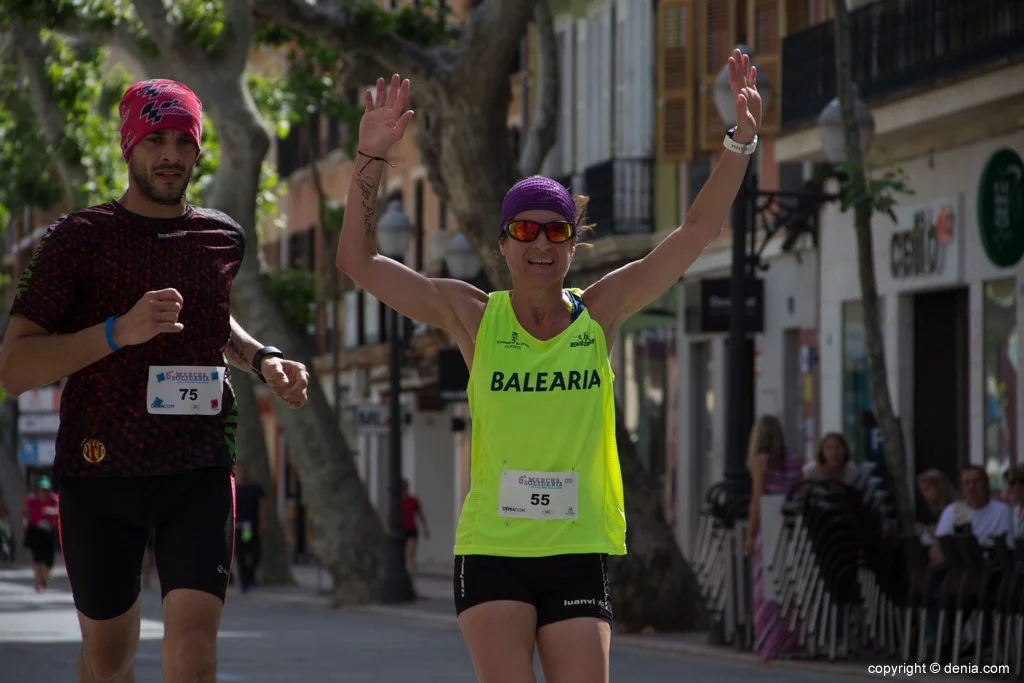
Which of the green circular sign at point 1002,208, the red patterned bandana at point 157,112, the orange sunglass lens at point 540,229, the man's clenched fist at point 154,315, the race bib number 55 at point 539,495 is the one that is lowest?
the race bib number 55 at point 539,495

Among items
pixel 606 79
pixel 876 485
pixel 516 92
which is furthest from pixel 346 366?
pixel 876 485

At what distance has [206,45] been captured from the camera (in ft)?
93.1

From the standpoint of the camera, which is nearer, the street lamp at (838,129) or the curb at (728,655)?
the curb at (728,655)

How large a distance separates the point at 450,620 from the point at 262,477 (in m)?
12.0

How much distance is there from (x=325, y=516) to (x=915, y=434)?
284 inches

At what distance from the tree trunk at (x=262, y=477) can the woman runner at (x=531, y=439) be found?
27.8m

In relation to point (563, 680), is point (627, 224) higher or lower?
higher

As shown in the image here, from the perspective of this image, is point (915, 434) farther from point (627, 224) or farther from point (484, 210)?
point (627, 224)

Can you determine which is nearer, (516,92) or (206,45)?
(206,45)

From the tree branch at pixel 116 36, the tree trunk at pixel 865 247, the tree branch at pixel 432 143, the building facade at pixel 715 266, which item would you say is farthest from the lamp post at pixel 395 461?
the tree trunk at pixel 865 247

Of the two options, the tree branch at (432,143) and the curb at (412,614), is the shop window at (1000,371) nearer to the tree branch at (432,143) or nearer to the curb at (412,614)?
the curb at (412,614)

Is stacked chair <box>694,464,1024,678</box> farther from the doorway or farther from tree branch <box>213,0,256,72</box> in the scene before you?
tree branch <box>213,0,256,72</box>

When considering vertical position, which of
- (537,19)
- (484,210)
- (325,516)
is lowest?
(325,516)

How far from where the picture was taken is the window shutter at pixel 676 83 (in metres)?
33.1
